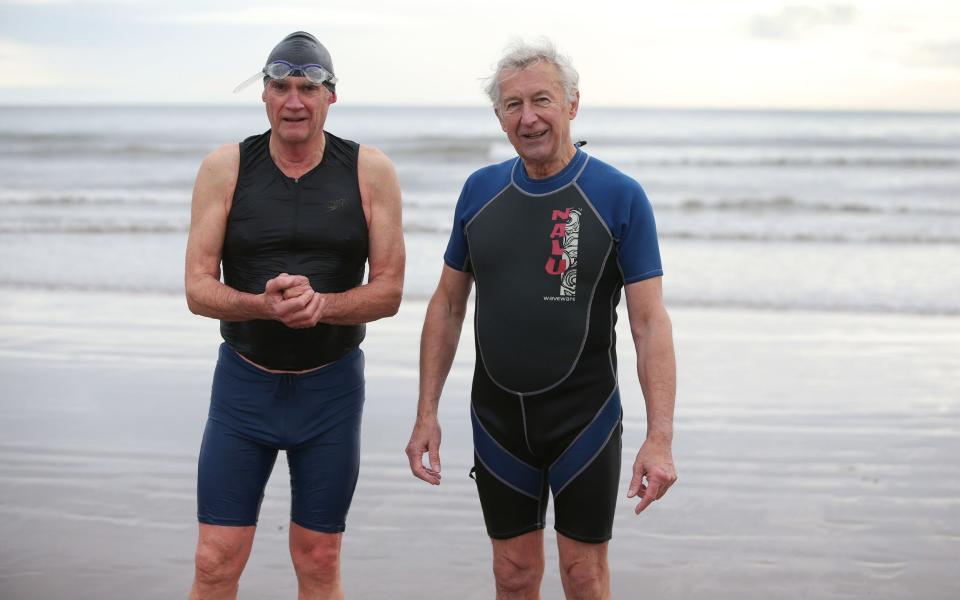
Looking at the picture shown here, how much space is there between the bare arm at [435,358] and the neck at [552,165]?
0.41m

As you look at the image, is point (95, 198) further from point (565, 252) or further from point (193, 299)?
point (565, 252)

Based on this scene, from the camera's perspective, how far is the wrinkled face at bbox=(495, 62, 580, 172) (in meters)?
3.21

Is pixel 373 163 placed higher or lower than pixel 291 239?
higher

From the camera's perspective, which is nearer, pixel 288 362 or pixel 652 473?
pixel 652 473

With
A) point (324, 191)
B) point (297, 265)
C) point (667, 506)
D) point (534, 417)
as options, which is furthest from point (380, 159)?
point (667, 506)

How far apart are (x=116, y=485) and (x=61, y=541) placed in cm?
79

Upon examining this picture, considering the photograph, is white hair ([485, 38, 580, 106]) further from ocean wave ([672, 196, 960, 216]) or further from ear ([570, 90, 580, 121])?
ocean wave ([672, 196, 960, 216])

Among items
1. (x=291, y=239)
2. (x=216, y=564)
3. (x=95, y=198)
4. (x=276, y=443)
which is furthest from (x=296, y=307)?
(x=95, y=198)

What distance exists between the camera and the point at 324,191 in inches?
134

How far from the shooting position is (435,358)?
3.51 metres

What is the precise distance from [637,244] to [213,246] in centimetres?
130

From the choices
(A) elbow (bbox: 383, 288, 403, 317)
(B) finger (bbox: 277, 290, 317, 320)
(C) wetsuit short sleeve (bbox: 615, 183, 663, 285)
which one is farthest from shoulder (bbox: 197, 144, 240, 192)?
(C) wetsuit short sleeve (bbox: 615, 183, 663, 285)

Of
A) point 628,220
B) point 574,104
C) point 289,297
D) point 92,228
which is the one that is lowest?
point 92,228

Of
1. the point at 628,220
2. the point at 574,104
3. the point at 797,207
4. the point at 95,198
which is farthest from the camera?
the point at 95,198
